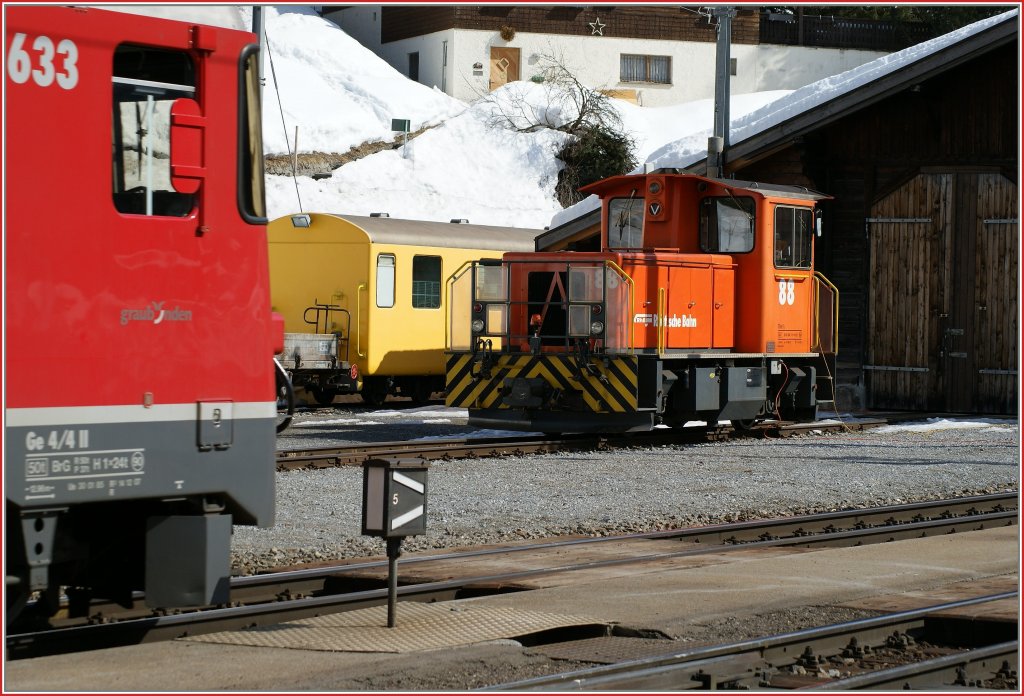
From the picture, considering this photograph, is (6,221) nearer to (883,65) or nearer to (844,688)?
(844,688)

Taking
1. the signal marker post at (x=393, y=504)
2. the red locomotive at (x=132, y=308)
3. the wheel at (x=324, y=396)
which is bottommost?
the wheel at (x=324, y=396)

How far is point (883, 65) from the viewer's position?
77.0ft

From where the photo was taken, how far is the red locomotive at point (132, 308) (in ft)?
20.2

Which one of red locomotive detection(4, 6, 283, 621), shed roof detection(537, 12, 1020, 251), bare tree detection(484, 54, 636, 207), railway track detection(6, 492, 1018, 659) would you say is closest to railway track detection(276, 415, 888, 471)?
railway track detection(6, 492, 1018, 659)

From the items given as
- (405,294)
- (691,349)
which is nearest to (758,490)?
(691,349)

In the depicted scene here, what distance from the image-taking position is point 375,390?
24562 millimetres

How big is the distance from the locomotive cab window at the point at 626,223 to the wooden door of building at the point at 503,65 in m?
34.1

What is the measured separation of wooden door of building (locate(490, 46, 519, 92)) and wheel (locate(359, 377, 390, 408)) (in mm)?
29839

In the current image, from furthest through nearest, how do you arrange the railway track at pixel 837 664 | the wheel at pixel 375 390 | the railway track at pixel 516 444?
the wheel at pixel 375 390 < the railway track at pixel 516 444 < the railway track at pixel 837 664

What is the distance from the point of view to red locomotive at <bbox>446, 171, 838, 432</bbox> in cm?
1778

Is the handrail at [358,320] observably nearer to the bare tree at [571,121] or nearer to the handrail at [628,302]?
the handrail at [628,302]

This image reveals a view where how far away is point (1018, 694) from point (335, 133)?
41802mm

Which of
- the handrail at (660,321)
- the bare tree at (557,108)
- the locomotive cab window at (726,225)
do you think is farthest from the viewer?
the bare tree at (557,108)

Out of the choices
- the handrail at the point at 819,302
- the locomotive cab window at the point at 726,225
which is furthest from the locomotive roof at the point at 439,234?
the handrail at the point at 819,302
